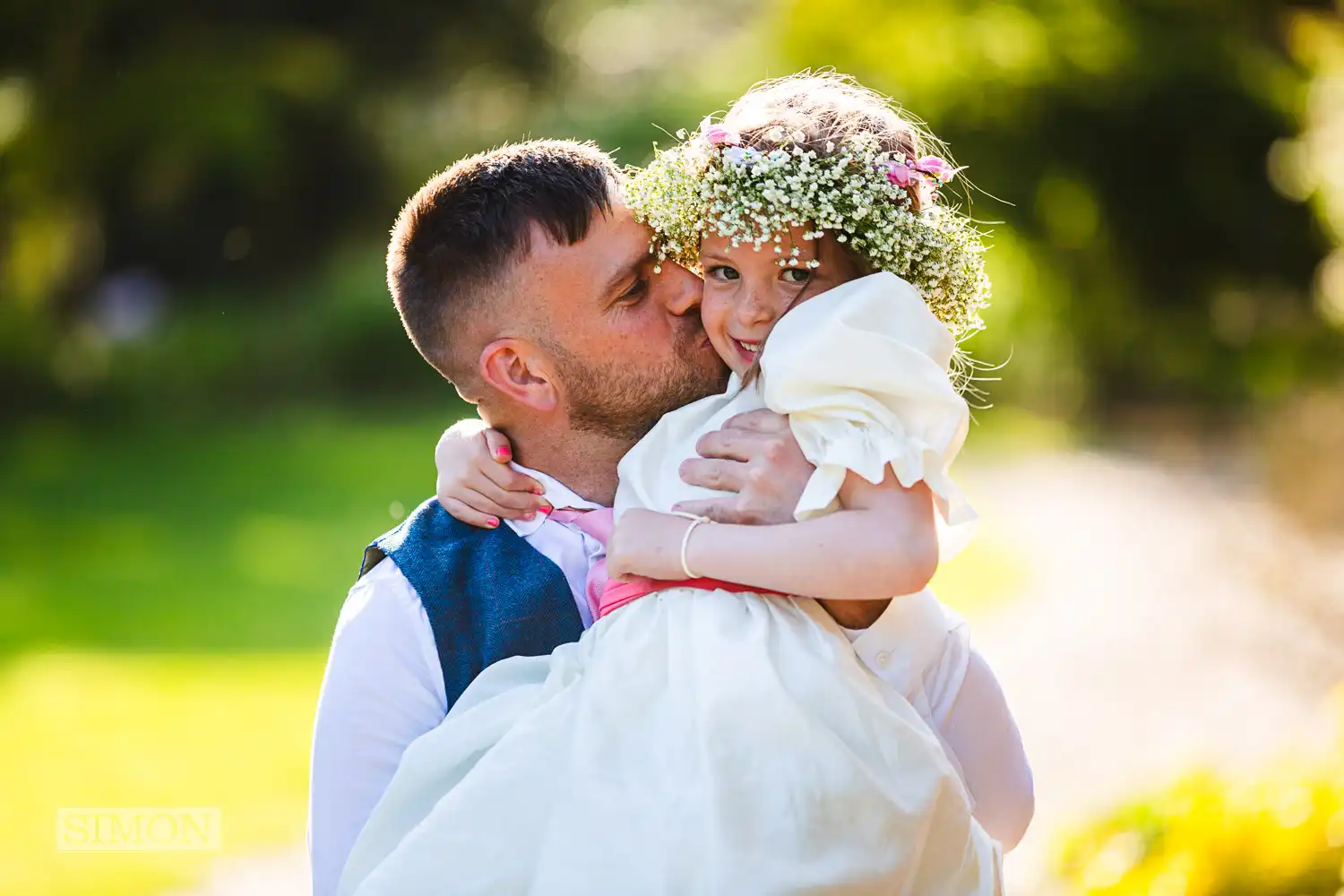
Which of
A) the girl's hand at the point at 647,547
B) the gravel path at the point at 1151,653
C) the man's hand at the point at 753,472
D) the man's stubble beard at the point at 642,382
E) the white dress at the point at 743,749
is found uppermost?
the gravel path at the point at 1151,653

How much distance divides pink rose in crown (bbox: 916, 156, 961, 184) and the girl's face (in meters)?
0.24

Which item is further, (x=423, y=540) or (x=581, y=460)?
A: (x=581, y=460)

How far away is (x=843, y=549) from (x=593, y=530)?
0.73 metres

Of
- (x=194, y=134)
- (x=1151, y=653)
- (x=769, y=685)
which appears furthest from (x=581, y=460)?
(x=194, y=134)

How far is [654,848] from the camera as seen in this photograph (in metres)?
2.17

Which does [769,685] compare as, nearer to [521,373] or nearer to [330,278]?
[521,373]

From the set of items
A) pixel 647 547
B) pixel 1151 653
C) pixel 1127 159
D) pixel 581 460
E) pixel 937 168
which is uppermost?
pixel 1127 159

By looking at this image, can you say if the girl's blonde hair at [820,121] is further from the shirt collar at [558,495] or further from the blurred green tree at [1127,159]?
the blurred green tree at [1127,159]

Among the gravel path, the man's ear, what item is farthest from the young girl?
the gravel path

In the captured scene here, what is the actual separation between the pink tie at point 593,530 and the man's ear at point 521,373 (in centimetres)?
25

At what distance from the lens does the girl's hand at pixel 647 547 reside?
243cm

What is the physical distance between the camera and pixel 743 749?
2.22 m

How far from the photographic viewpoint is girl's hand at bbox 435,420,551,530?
2.84 meters

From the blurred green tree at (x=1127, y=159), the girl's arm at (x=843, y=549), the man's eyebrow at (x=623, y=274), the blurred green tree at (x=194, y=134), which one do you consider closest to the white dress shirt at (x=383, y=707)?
the girl's arm at (x=843, y=549)
